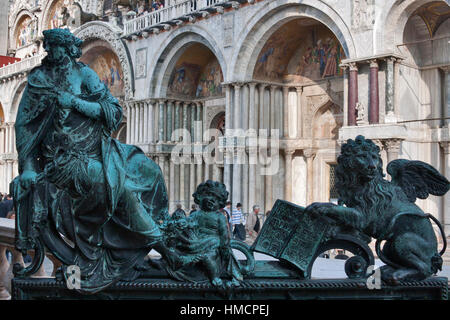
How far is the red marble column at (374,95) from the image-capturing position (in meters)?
13.0

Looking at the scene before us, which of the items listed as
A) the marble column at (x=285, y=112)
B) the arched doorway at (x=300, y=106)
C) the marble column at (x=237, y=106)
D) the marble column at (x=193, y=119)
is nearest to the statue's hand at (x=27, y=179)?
the arched doorway at (x=300, y=106)

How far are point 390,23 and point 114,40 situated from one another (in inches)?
479

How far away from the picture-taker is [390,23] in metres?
13.0

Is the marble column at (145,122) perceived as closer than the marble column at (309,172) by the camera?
No

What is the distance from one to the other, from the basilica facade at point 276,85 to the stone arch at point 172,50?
43mm

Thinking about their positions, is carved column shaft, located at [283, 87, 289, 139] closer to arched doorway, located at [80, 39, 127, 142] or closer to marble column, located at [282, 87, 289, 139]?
marble column, located at [282, 87, 289, 139]

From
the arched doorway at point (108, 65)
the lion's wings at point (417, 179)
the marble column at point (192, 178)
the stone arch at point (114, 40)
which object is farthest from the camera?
the arched doorway at point (108, 65)

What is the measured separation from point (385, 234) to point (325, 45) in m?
14.1

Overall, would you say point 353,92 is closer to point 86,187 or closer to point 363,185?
point 363,185

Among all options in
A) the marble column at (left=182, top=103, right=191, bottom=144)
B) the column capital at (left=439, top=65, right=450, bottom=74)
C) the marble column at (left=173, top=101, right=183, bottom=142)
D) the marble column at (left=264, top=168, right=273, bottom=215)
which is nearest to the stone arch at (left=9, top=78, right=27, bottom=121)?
the marble column at (left=173, top=101, right=183, bottom=142)

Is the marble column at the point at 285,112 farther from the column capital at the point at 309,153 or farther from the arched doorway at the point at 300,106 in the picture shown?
the column capital at the point at 309,153

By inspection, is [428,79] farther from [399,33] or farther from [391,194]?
[391,194]

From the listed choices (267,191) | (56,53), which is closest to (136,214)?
(56,53)
